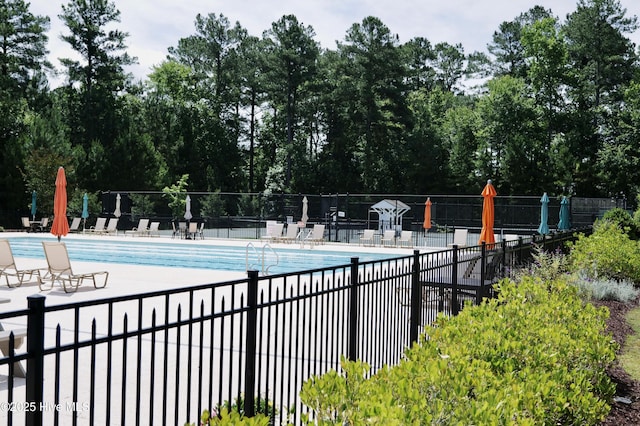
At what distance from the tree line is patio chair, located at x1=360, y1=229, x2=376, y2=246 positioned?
64.1ft

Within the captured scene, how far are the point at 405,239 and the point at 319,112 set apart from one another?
29333mm

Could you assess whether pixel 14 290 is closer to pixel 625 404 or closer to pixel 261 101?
pixel 625 404

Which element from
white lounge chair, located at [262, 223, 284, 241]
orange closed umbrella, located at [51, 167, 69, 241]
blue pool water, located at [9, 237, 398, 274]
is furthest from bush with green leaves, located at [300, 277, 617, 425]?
white lounge chair, located at [262, 223, 284, 241]

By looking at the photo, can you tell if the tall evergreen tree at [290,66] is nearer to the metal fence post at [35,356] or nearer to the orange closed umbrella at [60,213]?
the orange closed umbrella at [60,213]

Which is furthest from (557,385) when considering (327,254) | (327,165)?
(327,165)

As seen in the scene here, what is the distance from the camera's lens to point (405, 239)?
82.5ft

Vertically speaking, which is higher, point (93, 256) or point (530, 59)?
point (530, 59)

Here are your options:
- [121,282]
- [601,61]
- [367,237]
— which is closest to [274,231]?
[367,237]

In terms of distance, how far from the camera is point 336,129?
5147 centimetres

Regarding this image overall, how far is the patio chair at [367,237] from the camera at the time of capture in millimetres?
25844

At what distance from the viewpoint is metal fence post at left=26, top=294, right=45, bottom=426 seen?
7.06ft

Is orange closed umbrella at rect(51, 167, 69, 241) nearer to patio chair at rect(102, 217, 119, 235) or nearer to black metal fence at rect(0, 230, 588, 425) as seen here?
black metal fence at rect(0, 230, 588, 425)

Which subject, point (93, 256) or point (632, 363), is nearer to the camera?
point (632, 363)

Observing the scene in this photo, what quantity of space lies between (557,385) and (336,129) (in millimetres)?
48260
